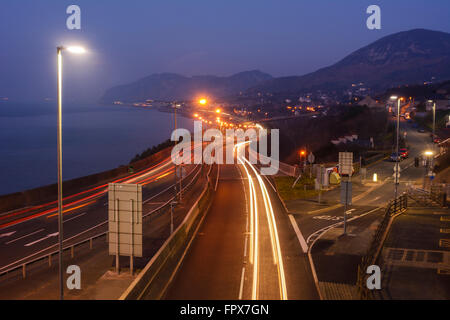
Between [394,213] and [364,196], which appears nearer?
[394,213]

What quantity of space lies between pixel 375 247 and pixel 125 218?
9290mm

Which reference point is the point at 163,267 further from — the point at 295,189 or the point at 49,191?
the point at 295,189

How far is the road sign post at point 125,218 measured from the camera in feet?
48.6

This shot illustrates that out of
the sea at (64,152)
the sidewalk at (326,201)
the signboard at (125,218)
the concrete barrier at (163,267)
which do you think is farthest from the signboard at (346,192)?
the sea at (64,152)

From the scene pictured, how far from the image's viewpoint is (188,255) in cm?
1780

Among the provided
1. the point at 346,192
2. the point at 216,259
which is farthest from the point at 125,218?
the point at 346,192

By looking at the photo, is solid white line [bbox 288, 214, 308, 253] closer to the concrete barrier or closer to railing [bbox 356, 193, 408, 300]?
railing [bbox 356, 193, 408, 300]

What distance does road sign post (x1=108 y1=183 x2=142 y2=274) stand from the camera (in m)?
14.8

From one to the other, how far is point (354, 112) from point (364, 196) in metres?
78.2

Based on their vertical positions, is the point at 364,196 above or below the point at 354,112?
below
